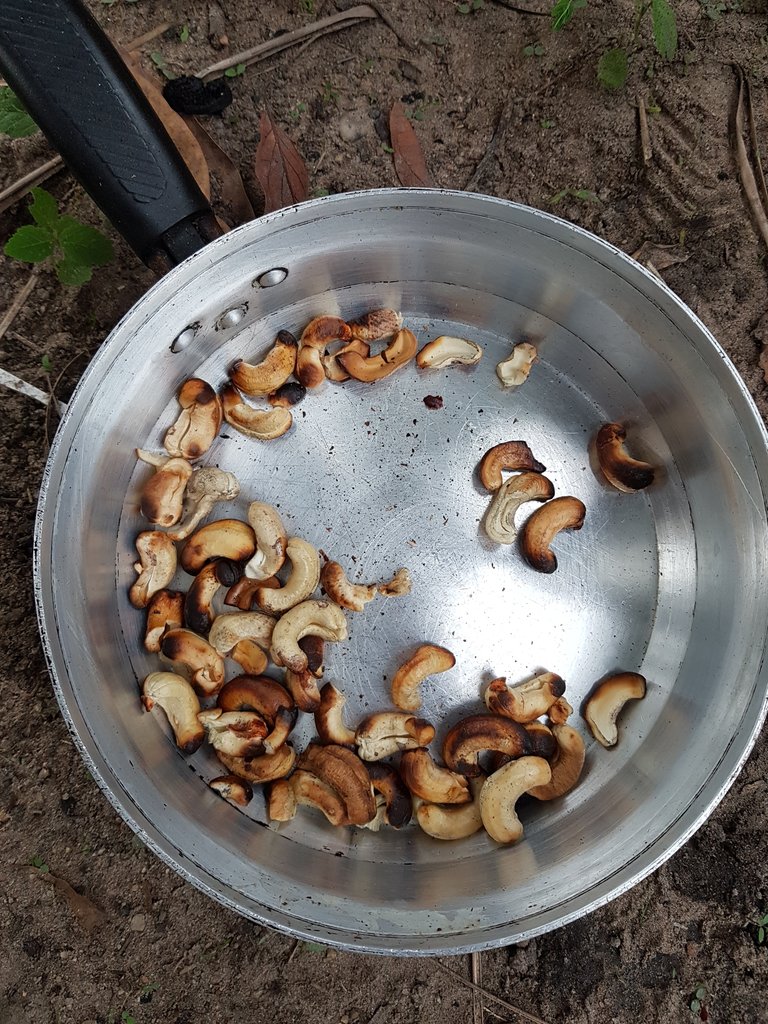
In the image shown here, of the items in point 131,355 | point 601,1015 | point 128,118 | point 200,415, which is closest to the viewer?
point 128,118

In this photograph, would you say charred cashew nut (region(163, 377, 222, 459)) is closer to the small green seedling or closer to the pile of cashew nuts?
the pile of cashew nuts

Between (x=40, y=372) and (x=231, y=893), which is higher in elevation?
(x=40, y=372)

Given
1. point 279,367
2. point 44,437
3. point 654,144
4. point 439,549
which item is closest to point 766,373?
point 654,144

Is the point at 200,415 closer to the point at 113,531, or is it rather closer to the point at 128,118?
the point at 113,531

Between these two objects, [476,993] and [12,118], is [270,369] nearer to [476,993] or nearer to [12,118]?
[12,118]

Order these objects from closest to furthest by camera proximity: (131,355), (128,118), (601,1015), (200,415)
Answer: (128,118) → (131,355) → (200,415) → (601,1015)

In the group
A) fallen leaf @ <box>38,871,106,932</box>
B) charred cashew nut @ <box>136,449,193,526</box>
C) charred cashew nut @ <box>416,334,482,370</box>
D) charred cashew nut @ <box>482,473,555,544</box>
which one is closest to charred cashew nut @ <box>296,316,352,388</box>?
charred cashew nut @ <box>416,334,482,370</box>

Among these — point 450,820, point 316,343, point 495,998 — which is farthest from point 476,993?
point 316,343

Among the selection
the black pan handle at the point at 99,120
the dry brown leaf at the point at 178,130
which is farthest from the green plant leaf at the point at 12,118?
the black pan handle at the point at 99,120
